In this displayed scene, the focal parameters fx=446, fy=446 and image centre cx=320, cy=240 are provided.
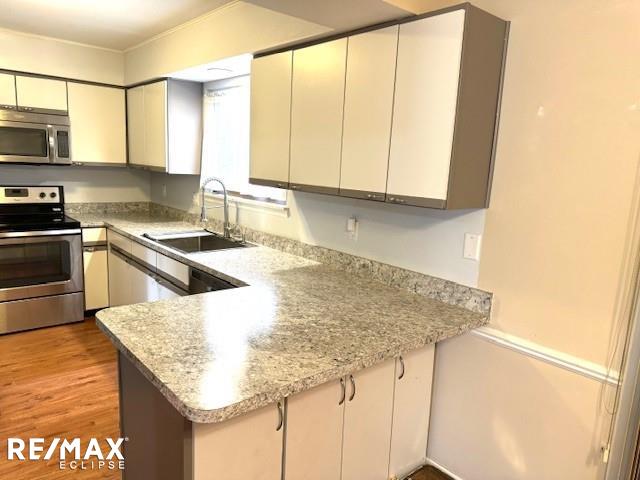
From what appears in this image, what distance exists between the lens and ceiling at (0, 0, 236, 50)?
9.14 ft

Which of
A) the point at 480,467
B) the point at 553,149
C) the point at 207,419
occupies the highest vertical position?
the point at 553,149

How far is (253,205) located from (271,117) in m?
0.91

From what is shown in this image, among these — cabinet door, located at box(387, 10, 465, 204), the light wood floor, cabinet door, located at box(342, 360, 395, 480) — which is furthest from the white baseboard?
the light wood floor

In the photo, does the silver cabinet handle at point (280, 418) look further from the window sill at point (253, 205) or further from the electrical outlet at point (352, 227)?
the window sill at point (253, 205)

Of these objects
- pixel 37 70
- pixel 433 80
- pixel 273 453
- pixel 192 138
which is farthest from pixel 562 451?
pixel 37 70

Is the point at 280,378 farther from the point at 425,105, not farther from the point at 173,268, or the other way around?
the point at 173,268

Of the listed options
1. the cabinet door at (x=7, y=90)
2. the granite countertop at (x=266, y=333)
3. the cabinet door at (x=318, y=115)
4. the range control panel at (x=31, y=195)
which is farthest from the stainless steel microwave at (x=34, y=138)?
the cabinet door at (x=318, y=115)

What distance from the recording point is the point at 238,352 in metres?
1.40

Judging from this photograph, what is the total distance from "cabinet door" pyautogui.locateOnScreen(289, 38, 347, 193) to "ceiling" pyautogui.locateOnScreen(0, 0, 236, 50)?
93 cm

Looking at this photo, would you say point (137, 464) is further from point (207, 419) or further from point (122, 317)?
point (207, 419)

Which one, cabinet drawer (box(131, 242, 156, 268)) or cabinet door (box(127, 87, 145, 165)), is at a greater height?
cabinet door (box(127, 87, 145, 165))

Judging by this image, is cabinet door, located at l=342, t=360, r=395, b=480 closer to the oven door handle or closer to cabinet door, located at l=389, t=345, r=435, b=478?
cabinet door, located at l=389, t=345, r=435, b=478

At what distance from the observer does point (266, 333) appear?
156cm

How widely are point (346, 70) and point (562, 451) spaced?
1739 millimetres
